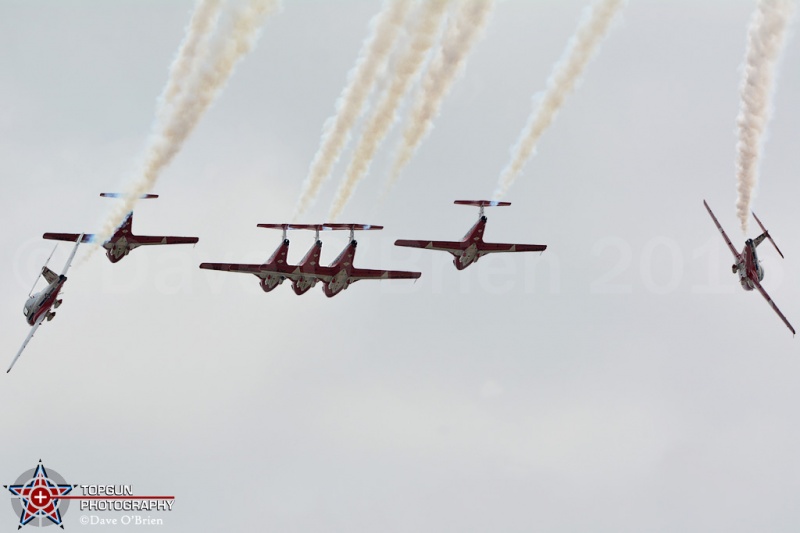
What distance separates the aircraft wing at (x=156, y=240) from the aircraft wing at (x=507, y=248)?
1279 centimetres

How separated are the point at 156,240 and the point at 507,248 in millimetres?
15818

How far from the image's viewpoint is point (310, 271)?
5134 centimetres

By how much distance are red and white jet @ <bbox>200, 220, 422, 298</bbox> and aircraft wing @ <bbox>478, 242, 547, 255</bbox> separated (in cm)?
307

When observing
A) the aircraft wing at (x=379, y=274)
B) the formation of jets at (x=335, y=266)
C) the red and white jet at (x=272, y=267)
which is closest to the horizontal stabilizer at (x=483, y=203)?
the formation of jets at (x=335, y=266)

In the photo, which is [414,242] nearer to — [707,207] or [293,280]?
[293,280]

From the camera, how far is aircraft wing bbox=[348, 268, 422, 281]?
51.7m

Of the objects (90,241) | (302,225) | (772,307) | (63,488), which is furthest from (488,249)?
(63,488)

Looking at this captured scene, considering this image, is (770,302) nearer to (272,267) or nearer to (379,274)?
(379,274)

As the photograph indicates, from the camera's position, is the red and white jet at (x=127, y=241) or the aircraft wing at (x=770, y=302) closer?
the aircraft wing at (x=770, y=302)

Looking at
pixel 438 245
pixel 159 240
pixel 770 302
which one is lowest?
pixel 770 302

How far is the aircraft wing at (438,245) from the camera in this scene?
51688 millimetres

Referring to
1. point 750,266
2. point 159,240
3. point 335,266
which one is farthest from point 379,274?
point 750,266

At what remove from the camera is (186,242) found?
5366cm

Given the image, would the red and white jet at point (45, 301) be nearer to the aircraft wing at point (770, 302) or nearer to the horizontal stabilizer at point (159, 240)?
the horizontal stabilizer at point (159, 240)
